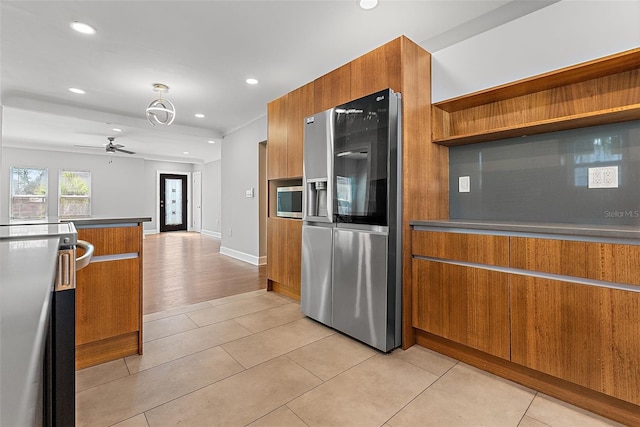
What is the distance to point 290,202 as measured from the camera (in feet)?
10.9

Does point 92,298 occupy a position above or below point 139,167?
below

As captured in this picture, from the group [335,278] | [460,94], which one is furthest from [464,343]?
[460,94]

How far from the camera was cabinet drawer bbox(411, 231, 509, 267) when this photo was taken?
1753 mm

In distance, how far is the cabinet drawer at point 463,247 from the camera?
1753 mm

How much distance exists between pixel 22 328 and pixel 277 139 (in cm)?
322

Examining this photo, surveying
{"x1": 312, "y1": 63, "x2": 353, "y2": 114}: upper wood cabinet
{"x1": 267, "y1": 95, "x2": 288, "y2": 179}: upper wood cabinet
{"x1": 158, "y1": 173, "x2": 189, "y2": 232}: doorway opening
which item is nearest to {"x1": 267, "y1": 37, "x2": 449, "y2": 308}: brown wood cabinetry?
{"x1": 312, "y1": 63, "x2": 353, "y2": 114}: upper wood cabinet

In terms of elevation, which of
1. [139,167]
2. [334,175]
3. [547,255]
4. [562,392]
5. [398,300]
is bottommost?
[562,392]

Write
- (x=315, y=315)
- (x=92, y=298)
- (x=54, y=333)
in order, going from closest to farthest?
1. (x=54, y=333)
2. (x=92, y=298)
3. (x=315, y=315)

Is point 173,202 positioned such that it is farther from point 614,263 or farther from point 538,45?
point 614,263

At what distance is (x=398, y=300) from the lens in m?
2.13

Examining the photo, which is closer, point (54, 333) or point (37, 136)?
point (54, 333)

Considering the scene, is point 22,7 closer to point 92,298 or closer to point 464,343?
point 92,298

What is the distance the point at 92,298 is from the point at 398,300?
1983 millimetres

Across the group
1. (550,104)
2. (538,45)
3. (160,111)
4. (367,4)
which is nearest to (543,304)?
(550,104)
